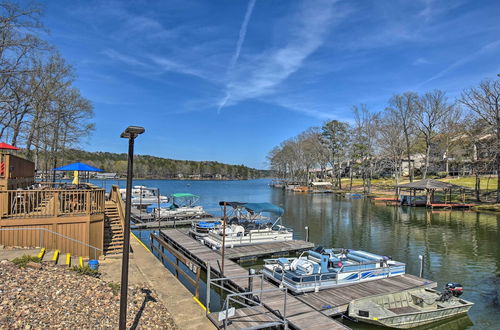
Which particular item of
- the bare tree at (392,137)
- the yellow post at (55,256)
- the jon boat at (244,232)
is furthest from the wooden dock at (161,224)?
the bare tree at (392,137)

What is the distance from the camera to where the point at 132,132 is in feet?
19.0

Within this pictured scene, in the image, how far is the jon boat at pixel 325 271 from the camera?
37.9 feet

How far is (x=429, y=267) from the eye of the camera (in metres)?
16.6

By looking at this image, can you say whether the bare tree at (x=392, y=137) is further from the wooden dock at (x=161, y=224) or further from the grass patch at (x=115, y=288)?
the grass patch at (x=115, y=288)

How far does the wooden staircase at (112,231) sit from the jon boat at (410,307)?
10.2 meters

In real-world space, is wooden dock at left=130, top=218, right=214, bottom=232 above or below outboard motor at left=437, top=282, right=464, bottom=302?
below

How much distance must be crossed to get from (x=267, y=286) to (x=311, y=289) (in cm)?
166

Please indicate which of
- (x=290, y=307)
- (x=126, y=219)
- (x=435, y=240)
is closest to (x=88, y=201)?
(x=126, y=219)

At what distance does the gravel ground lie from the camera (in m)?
6.14

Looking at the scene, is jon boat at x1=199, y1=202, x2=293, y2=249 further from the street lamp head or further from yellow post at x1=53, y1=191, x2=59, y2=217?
the street lamp head

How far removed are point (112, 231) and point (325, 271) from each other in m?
10.3

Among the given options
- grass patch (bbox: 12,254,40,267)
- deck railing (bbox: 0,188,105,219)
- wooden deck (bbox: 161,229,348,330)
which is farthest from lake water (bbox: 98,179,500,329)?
deck railing (bbox: 0,188,105,219)

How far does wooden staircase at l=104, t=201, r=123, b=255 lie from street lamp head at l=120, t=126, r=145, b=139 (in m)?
9.16

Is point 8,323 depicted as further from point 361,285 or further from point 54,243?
point 361,285
